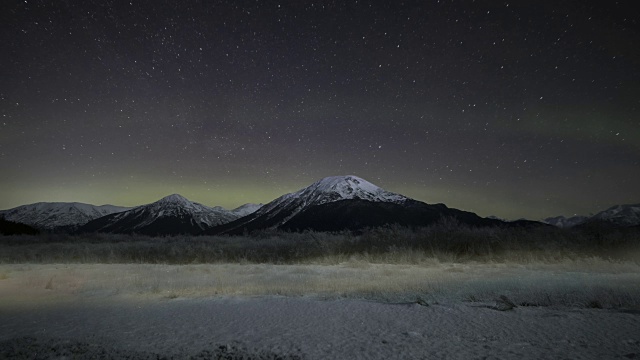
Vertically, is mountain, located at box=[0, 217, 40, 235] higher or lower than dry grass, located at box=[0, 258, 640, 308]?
higher

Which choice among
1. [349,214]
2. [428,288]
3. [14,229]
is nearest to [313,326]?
[428,288]

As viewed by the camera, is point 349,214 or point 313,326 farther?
point 349,214

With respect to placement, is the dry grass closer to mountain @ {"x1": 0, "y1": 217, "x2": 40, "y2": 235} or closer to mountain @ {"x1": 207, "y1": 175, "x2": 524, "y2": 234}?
mountain @ {"x1": 0, "y1": 217, "x2": 40, "y2": 235}

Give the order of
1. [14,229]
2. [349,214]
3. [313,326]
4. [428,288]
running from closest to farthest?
[313,326] < [428,288] < [14,229] < [349,214]

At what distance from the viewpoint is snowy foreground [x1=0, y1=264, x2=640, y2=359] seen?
5207 millimetres

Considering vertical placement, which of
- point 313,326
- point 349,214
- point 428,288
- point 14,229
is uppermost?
point 349,214

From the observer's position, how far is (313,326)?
6.78 metres

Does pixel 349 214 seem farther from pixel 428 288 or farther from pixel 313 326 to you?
pixel 313 326

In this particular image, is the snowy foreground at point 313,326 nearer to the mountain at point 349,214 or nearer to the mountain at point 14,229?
the mountain at point 14,229

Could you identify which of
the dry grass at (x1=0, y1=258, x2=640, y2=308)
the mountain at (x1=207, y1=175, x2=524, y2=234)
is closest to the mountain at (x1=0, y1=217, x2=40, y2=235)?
the dry grass at (x1=0, y1=258, x2=640, y2=308)

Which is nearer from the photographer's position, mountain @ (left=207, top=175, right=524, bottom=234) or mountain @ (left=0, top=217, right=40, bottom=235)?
mountain @ (left=0, top=217, right=40, bottom=235)

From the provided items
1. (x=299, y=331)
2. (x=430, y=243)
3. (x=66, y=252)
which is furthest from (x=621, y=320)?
(x=66, y=252)

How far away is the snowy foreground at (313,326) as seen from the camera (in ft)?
17.1

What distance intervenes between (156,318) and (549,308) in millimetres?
7727
